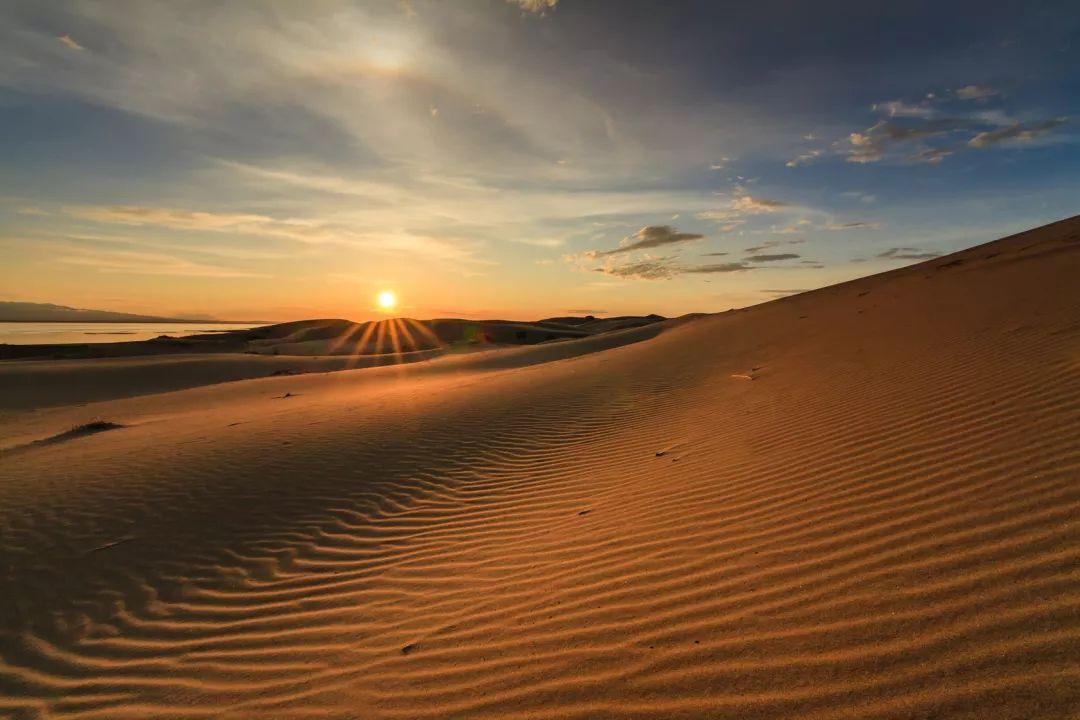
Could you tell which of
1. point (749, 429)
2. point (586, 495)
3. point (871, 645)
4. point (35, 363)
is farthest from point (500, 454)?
point (35, 363)

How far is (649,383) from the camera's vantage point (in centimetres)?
1230

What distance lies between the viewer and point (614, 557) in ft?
13.4

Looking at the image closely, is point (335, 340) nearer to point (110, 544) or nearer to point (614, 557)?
point (110, 544)

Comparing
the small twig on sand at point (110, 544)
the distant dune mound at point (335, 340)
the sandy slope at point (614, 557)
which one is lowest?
the small twig on sand at point (110, 544)

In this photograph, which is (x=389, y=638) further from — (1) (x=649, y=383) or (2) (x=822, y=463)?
(1) (x=649, y=383)

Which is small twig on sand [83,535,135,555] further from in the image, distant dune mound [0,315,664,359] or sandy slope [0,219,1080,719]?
distant dune mound [0,315,664,359]

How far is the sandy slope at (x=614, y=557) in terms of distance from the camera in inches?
101

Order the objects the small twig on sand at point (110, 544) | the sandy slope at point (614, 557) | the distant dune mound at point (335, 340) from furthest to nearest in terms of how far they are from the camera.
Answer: the distant dune mound at point (335, 340) < the small twig on sand at point (110, 544) < the sandy slope at point (614, 557)

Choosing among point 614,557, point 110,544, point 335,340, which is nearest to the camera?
point 614,557

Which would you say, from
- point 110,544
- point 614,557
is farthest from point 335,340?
point 614,557

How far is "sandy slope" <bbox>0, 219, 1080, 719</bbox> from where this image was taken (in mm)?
2568

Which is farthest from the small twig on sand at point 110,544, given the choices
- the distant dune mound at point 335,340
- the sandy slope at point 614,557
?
the distant dune mound at point 335,340

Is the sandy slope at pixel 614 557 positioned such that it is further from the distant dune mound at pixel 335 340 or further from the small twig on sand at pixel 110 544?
the distant dune mound at pixel 335 340

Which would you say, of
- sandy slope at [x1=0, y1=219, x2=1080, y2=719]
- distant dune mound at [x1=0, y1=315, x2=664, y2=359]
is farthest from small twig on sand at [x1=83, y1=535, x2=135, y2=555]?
distant dune mound at [x1=0, y1=315, x2=664, y2=359]
